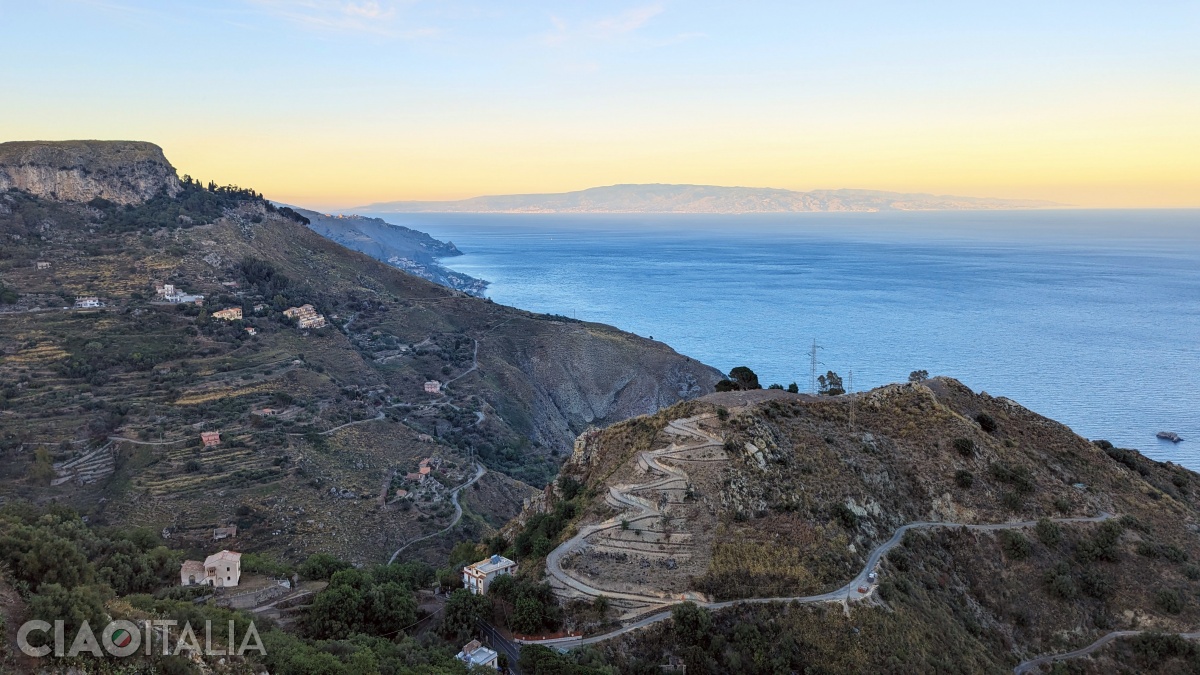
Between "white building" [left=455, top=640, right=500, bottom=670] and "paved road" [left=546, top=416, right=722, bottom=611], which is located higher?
"paved road" [left=546, top=416, right=722, bottom=611]

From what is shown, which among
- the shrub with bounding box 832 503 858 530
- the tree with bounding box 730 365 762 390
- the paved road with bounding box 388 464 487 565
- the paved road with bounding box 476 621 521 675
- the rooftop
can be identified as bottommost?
the paved road with bounding box 388 464 487 565

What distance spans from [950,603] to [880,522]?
146 inches

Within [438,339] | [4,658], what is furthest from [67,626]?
[438,339]

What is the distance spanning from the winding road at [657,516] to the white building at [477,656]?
2.44m

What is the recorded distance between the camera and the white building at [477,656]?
866 inches

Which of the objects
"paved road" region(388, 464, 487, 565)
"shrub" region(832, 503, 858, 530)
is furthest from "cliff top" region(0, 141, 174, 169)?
"shrub" region(832, 503, 858, 530)

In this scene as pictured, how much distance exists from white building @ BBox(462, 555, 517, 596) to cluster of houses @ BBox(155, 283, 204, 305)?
48491 millimetres

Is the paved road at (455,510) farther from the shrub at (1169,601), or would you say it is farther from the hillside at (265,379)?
the shrub at (1169,601)

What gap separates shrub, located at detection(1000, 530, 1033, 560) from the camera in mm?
A: 27906

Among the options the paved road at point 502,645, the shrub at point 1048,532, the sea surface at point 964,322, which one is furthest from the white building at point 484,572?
the sea surface at point 964,322

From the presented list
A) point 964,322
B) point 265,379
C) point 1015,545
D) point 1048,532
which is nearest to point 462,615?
point 1015,545

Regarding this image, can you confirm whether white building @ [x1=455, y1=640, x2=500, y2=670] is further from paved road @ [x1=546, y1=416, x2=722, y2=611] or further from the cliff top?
the cliff top

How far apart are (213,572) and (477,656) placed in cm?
1319

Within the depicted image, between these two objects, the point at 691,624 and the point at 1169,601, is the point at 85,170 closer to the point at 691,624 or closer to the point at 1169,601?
the point at 691,624
